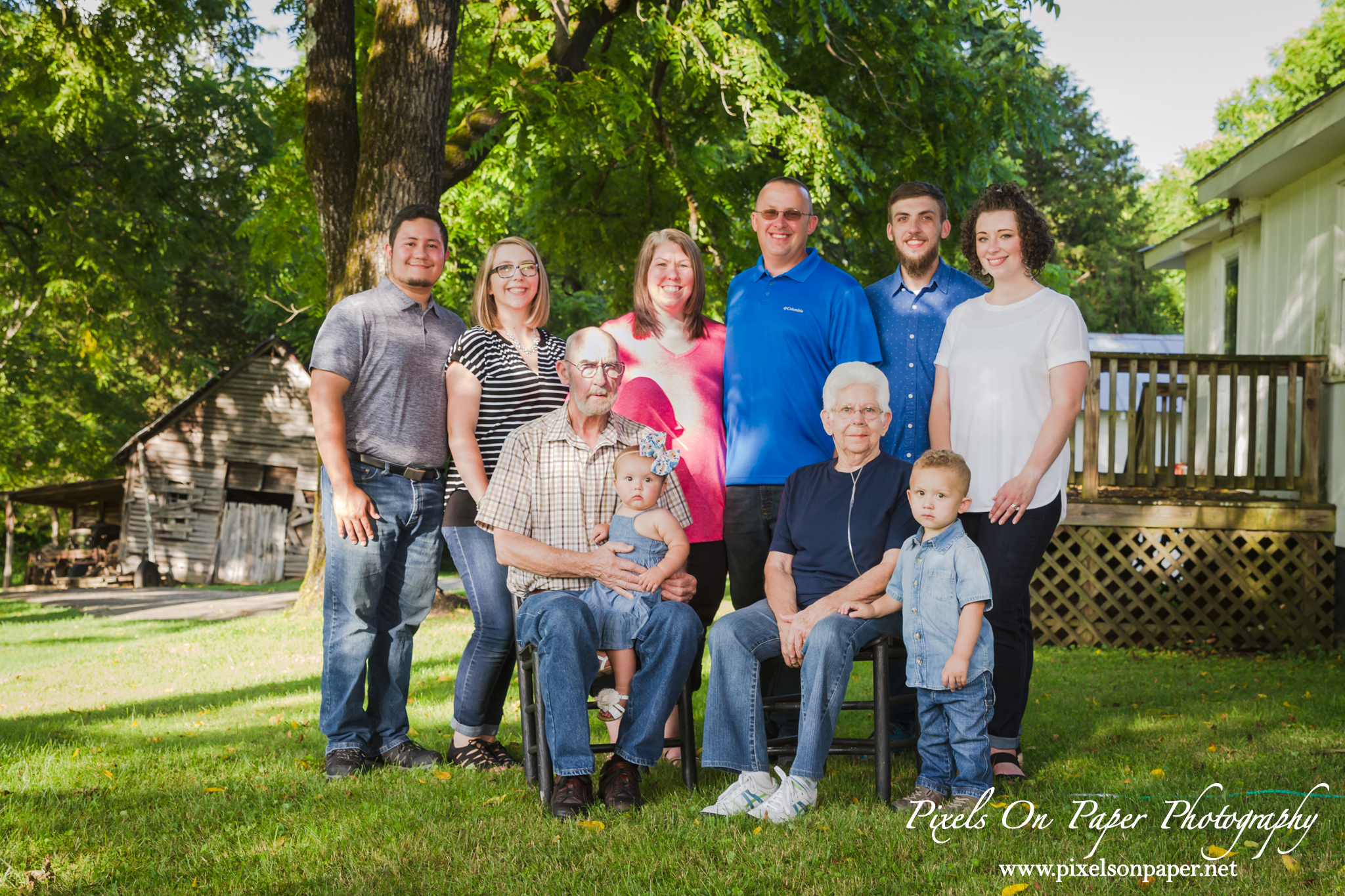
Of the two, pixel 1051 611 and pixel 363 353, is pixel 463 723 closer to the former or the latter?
pixel 363 353

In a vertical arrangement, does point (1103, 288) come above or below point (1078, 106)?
below

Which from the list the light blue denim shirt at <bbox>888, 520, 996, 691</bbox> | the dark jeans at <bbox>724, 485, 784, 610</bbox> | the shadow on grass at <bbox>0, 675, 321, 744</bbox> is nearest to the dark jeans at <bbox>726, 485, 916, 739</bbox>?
the dark jeans at <bbox>724, 485, 784, 610</bbox>

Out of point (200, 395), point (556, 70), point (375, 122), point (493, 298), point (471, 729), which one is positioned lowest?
point (471, 729)

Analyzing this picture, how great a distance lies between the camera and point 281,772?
4.29 meters

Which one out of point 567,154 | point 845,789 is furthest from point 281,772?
point 567,154

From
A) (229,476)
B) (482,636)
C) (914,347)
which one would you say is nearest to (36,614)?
(229,476)

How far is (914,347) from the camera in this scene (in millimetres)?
4445

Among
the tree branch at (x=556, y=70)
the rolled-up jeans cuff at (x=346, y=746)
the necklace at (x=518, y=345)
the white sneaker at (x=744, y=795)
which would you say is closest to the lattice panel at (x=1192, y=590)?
the white sneaker at (x=744, y=795)

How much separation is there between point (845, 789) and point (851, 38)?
1002cm

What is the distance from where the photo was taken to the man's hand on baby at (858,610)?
3.72 meters

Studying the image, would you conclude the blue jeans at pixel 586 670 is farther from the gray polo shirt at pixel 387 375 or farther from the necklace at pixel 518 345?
the necklace at pixel 518 345

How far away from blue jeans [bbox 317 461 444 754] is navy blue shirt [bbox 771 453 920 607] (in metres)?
1.51

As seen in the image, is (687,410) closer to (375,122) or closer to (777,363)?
(777,363)

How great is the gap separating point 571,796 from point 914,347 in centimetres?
233
